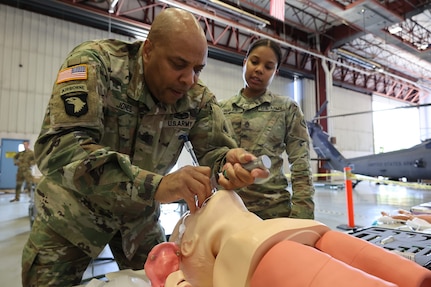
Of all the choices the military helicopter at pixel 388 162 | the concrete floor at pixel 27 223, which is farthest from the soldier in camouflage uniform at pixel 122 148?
the military helicopter at pixel 388 162

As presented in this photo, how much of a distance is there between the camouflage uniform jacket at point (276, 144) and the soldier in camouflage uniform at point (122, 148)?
18.2 inches

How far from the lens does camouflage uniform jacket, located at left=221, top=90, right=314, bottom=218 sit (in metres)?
1.70

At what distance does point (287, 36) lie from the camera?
11.5 m

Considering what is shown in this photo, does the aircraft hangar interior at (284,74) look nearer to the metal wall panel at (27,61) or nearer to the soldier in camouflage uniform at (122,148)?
the metal wall panel at (27,61)

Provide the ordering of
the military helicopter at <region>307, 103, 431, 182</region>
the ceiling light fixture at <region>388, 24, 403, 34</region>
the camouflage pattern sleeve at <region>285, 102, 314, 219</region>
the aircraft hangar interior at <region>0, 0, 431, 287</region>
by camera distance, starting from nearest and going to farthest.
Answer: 1. the camouflage pattern sleeve at <region>285, 102, 314, 219</region>
2. the aircraft hangar interior at <region>0, 0, 431, 287</region>
3. the military helicopter at <region>307, 103, 431, 182</region>
4. the ceiling light fixture at <region>388, 24, 403, 34</region>

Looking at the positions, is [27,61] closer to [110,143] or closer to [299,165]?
[110,143]

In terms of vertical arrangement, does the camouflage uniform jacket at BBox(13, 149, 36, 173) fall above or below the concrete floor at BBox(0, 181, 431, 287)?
above

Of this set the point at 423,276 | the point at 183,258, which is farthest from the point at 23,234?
the point at 423,276

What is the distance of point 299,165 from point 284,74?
11142 millimetres

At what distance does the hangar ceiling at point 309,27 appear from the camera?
7.54 metres

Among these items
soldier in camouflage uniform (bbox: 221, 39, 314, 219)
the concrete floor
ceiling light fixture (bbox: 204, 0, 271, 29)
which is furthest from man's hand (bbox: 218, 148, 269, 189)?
ceiling light fixture (bbox: 204, 0, 271, 29)

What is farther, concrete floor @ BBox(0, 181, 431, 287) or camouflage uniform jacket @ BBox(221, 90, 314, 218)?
concrete floor @ BBox(0, 181, 431, 287)

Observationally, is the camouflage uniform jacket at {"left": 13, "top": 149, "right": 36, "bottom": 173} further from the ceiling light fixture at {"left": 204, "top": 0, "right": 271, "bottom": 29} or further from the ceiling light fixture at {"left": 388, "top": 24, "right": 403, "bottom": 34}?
the ceiling light fixture at {"left": 388, "top": 24, "right": 403, "bottom": 34}

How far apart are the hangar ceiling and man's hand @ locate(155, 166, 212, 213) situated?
6347 millimetres
